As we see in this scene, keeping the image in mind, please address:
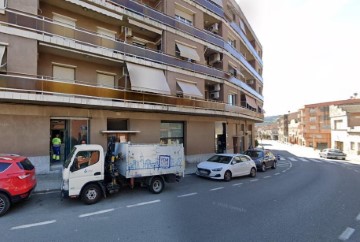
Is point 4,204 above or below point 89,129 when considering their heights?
below

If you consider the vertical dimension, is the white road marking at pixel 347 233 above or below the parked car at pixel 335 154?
above

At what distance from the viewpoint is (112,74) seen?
548 inches

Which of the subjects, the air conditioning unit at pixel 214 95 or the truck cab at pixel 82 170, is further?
the air conditioning unit at pixel 214 95

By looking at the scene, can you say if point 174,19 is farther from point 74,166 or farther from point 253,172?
point 74,166

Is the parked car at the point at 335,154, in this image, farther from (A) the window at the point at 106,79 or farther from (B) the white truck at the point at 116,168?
(A) the window at the point at 106,79

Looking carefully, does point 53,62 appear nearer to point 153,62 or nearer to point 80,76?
point 80,76

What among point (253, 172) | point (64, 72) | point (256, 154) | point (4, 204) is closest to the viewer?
point (4, 204)

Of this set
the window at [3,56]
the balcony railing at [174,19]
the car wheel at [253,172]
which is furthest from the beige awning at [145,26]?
the car wheel at [253,172]

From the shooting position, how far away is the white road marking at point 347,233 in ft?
16.3

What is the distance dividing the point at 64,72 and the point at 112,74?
9.39ft

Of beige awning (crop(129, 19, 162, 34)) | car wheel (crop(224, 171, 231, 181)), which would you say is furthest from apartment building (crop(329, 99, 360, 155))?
beige awning (crop(129, 19, 162, 34))

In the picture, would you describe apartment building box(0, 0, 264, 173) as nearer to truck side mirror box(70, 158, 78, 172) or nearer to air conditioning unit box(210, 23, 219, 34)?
air conditioning unit box(210, 23, 219, 34)

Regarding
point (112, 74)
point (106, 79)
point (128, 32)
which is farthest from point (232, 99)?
point (106, 79)

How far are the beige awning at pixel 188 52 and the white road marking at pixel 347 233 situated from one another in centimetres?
1403
